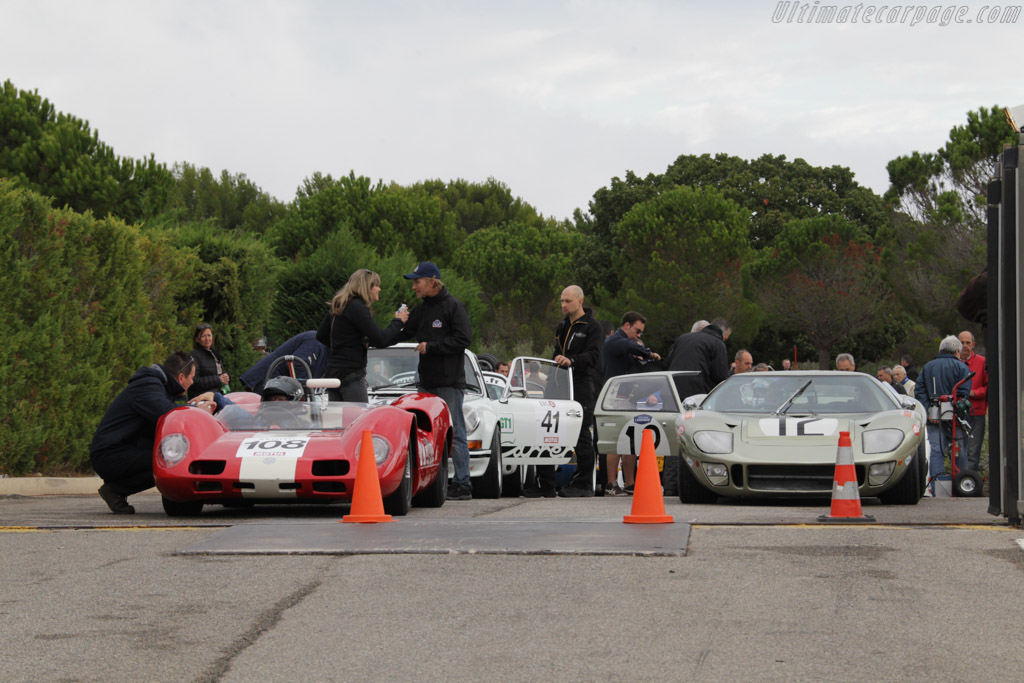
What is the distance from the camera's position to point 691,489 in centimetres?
1119

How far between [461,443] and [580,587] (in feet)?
18.6

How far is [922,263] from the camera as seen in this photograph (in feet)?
177

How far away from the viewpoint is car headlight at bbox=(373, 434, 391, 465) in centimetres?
919

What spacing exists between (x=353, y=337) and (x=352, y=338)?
0.04ft

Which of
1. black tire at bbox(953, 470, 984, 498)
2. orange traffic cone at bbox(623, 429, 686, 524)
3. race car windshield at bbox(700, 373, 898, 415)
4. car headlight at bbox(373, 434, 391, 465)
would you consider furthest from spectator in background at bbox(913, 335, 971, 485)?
car headlight at bbox(373, 434, 391, 465)

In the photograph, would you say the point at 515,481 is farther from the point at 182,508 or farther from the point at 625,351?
the point at 182,508

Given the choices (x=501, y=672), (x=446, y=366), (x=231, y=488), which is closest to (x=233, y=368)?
(x=446, y=366)

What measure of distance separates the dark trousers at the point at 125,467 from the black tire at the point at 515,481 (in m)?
5.17

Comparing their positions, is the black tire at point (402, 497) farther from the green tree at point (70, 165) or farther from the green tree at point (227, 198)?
the green tree at point (227, 198)

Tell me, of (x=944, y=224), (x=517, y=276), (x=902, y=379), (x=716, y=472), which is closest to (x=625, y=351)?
(x=716, y=472)

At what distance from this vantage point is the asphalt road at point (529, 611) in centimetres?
459

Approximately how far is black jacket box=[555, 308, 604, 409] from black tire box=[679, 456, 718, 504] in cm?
261

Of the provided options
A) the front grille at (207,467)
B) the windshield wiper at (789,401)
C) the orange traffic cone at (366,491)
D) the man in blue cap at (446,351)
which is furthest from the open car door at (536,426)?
the orange traffic cone at (366,491)

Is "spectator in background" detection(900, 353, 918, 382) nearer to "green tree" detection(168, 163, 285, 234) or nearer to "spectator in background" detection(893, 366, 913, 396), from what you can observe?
"spectator in background" detection(893, 366, 913, 396)
